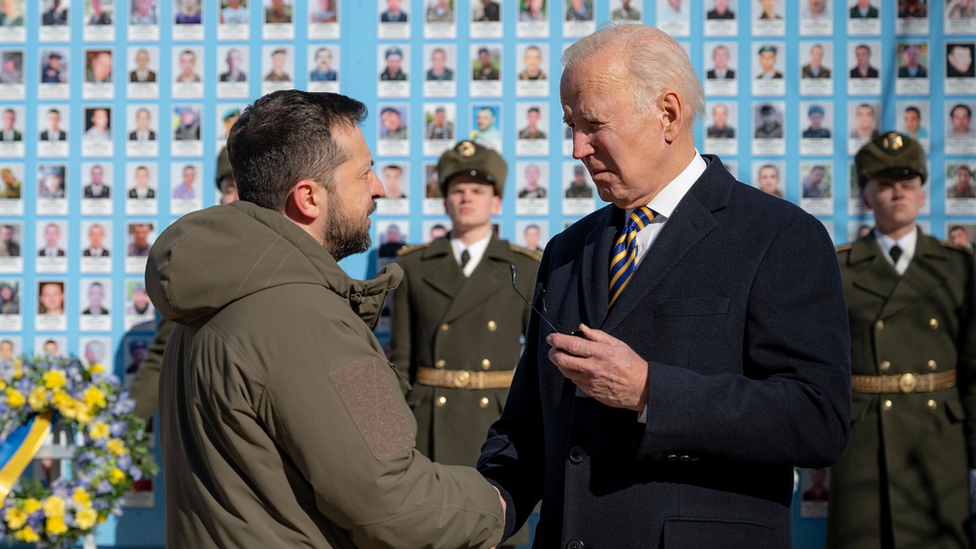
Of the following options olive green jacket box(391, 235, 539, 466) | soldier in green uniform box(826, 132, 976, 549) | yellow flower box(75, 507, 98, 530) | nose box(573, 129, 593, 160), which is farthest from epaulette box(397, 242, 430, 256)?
nose box(573, 129, 593, 160)

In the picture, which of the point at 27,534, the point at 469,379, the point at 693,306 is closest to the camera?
the point at 693,306

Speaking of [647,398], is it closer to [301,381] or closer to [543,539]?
[543,539]

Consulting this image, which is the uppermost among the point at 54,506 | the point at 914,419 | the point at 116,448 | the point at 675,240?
the point at 675,240

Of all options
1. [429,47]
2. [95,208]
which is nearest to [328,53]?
[429,47]

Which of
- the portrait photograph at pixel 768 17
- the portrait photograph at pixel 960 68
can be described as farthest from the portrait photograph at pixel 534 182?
the portrait photograph at pixel 960 68

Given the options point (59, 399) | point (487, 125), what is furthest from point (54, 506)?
point (487, 125)

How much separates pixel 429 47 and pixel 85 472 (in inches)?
107

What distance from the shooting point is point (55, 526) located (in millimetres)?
4215

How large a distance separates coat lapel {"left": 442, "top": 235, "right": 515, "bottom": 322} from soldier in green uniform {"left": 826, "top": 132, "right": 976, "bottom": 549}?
1688 mm

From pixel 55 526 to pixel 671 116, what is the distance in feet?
11.8

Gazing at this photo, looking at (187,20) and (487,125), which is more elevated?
(187,20)

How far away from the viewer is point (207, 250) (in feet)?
5.93

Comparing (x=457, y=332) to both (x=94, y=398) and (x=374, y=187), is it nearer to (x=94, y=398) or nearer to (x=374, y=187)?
(x=94, y=398)

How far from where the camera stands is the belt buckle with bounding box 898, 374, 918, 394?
167 inches
